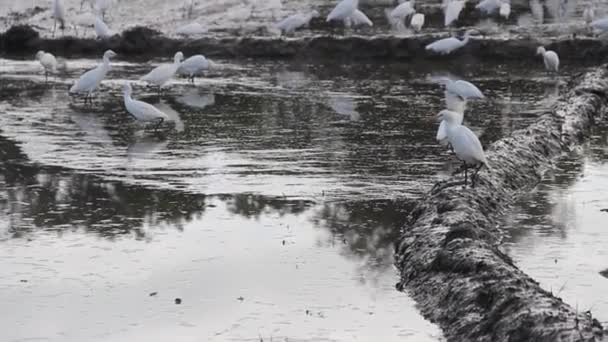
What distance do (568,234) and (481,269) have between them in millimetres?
2317

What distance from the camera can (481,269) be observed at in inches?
281

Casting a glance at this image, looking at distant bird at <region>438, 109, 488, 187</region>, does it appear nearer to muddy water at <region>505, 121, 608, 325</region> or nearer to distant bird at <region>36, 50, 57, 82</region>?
muddy water at <region>505, 121, 608, 325</region>

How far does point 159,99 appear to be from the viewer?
1750cm

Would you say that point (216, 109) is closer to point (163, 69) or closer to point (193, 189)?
point (163, 69)

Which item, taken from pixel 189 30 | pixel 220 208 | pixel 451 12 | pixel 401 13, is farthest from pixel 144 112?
pixel 451 12

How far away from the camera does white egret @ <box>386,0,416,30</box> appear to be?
26.3 metres

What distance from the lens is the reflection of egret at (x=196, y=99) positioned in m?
16.9

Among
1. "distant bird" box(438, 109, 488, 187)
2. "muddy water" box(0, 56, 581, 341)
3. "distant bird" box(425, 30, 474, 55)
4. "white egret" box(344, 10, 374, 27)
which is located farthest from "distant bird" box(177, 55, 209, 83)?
"distant bird" box(438, 109, 488, 187)

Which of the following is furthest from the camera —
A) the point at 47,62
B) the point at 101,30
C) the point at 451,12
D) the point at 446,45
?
the point at 451,12

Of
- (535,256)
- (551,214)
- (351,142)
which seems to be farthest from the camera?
(351,142)

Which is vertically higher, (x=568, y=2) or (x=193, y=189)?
(x=568, y=2)

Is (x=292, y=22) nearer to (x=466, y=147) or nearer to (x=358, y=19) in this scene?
(x=358, y=19)

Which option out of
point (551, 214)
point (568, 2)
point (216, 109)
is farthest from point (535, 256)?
point (568, 2)

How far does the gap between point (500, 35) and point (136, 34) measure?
851 centimetres
